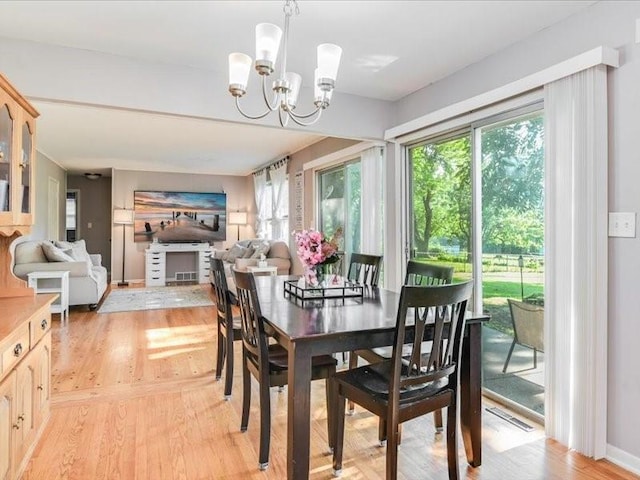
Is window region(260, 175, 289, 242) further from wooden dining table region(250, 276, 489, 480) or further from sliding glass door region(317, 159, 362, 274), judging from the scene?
wooden dining table region(250, 276, 489, 480)

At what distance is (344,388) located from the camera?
1.87 metres

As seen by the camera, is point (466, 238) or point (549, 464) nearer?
point (549, 464)

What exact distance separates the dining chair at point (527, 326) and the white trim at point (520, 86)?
1371 millimetres

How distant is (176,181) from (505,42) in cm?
755

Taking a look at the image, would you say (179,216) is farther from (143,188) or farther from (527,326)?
(527,326)

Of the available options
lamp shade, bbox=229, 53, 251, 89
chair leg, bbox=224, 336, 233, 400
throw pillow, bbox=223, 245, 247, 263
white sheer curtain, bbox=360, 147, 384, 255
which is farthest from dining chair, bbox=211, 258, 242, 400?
throw pillow, bbox=223, 245, 247, 263

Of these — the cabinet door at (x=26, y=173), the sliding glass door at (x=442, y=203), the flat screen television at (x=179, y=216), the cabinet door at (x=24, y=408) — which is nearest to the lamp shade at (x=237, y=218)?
the flat screen television at (x=179, y=216)

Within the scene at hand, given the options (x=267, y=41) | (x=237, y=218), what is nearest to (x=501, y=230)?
(x=267, y=41)

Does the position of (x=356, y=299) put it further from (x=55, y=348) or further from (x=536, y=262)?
(x=55, y=348)

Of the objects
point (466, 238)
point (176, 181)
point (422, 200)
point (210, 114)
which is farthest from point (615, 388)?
point (176, 181)

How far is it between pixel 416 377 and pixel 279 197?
5647 mm

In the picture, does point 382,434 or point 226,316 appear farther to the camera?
point 226,316

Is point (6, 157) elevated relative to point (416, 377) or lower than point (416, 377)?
elevated

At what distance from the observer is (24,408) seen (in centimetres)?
193
